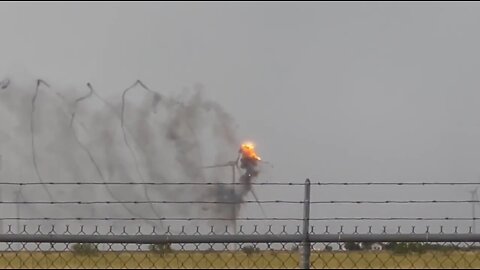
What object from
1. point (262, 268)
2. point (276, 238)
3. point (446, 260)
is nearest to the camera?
point (276, 238)

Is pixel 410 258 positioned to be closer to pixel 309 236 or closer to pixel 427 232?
pixel 427 232

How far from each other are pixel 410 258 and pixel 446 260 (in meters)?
0.55

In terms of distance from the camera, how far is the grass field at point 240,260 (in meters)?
8.24

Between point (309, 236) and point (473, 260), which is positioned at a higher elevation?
point (309, 236)

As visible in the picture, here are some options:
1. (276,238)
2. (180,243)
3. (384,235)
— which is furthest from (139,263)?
(384,235)

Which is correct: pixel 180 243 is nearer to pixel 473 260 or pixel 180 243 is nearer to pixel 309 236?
pixel 309 236

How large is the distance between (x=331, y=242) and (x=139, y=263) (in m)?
2.37

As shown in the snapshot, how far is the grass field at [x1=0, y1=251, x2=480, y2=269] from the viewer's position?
8.24 meters

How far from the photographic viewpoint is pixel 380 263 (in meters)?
8.94

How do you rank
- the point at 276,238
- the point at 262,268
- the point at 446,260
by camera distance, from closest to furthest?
the point at 276,238
the point at 262,268
the point at 446,260

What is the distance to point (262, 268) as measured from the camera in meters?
8.30

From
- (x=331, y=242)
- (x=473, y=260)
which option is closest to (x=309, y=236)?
(x=331, y=242)

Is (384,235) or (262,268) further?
(262,268)

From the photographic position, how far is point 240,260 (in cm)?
859
